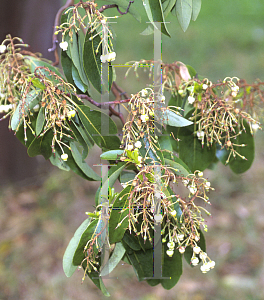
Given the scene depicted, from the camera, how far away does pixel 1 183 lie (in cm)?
143

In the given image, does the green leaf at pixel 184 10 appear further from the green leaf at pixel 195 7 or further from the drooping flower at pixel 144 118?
the drooping flower at pixel 144 118

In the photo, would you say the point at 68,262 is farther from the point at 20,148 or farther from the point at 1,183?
the point at 1,183

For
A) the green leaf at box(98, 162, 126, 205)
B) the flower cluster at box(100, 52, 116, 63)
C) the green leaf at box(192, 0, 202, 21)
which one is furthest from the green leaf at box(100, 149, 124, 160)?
the green leaf at box(192, 0, 202, 21)

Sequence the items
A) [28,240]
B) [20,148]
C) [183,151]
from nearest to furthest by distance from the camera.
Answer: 1. [183,151]
2. [20,148]
3. [28,240]

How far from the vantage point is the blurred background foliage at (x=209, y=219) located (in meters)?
1.22

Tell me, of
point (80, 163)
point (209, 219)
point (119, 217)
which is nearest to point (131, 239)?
point (119, 217)

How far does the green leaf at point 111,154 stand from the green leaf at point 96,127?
3 centimetres

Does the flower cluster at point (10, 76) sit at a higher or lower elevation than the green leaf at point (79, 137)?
higher

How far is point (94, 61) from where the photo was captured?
1.44ft

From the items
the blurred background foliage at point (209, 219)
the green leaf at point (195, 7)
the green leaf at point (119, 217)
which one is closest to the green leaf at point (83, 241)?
the green leaf at point (119, 217)

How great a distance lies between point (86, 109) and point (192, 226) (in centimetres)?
24

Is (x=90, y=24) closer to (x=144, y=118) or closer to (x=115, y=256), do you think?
(x=144, y=118)

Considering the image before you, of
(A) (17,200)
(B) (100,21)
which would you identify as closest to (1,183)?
(A) (17,200)

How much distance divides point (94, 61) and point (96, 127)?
0.10 meters
